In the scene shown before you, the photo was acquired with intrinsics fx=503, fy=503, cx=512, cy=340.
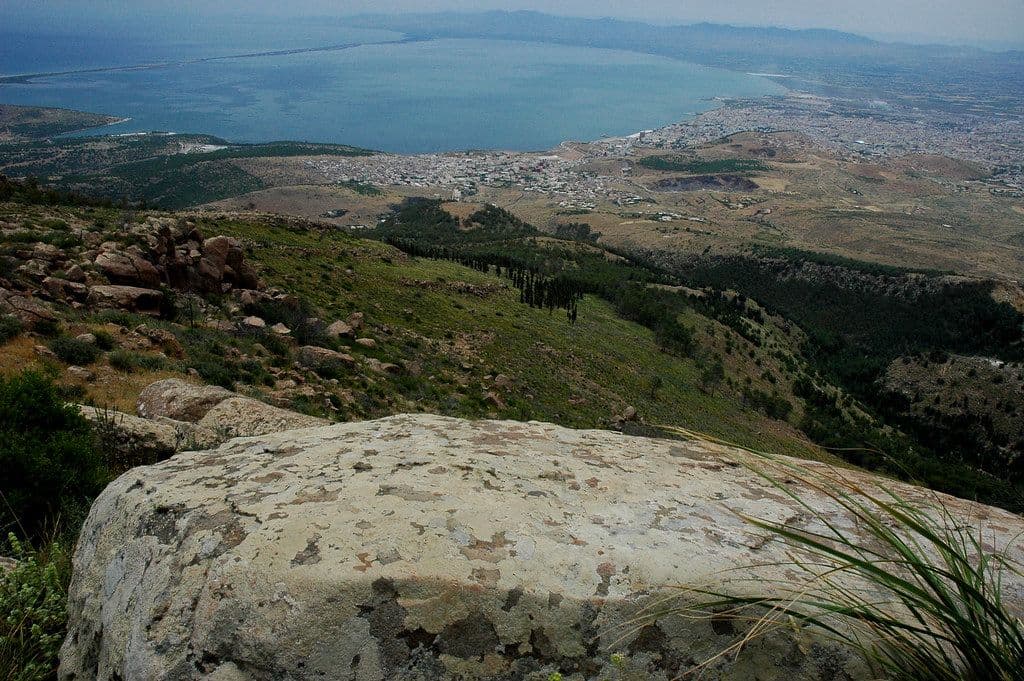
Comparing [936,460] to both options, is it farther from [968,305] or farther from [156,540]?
[156,540]

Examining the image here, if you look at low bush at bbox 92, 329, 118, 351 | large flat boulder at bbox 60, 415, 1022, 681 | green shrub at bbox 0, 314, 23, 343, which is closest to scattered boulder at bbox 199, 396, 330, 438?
large flat boulder at bbox 60, 415, 1022, 681

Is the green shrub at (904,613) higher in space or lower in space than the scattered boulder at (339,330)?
higher

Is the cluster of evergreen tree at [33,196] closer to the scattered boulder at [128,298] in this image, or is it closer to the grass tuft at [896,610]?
the scattered boulder at [128,298]

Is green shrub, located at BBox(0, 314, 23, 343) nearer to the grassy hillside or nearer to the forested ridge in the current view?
the grassy hillside

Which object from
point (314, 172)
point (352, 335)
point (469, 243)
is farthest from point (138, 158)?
point (352, 335)

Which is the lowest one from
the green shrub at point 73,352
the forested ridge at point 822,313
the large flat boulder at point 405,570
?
the forested ridge at point 822,313

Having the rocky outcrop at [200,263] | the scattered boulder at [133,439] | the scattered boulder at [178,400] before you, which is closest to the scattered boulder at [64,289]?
the rocky outcrop at [200,263]

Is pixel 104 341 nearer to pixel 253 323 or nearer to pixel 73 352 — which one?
pixel 73 352
